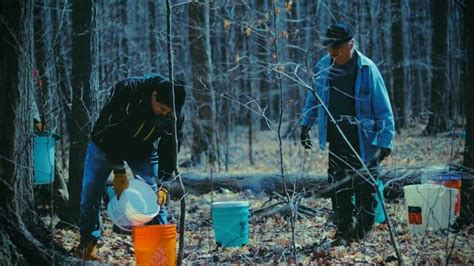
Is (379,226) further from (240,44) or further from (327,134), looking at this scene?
(240,44)

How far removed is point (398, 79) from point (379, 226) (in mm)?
17558

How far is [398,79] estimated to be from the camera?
23016mm

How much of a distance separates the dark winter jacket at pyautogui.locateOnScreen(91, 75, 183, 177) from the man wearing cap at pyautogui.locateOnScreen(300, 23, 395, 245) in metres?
1.36

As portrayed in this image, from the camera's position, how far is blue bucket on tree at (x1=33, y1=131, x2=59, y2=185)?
245 inches

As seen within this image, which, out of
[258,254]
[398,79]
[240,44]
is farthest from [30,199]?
[240,44]

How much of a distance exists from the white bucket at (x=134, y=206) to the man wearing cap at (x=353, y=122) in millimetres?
1586

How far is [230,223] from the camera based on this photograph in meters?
5.77

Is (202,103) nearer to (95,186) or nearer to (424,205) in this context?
(95,186)

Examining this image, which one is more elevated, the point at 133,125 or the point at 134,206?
the point at 133,125

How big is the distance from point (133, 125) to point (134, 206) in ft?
2.54

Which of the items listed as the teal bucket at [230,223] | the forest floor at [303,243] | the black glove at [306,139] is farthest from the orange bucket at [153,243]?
the black glove at [306,139]

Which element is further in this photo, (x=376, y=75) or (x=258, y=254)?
(x=376, y=75)

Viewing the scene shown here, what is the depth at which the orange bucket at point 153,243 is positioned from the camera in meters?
4.66

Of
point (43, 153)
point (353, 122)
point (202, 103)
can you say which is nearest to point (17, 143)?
point (43, 153)
